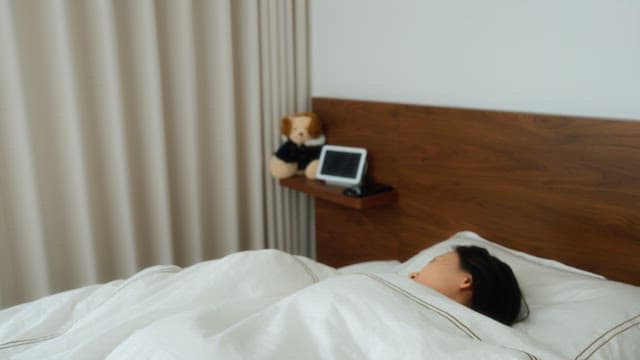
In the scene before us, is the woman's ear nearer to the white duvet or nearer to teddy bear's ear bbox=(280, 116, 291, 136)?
the white duvet

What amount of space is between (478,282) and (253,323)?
59cm

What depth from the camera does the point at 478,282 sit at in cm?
139

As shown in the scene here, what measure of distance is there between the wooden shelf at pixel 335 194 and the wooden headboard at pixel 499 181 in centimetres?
7

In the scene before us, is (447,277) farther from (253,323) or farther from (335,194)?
(335,194)

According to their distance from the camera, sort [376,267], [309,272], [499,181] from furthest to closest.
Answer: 1. [376,267]
2. [499,181]
3. [309,272]

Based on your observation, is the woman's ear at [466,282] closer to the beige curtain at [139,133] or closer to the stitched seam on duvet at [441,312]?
the stitched seam on duvet at [441,312]

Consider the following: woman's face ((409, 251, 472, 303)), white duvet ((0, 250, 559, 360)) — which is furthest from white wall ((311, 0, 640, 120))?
white duvet ((0, 250, 559, 360))

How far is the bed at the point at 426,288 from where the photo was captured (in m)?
1.15

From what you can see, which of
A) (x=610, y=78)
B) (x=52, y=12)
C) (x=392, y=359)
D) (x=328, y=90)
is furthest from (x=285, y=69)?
(x=392, y=359)

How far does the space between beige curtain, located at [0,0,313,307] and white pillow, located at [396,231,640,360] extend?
1299 mm

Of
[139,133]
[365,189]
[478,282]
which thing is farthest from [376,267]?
[139,133]

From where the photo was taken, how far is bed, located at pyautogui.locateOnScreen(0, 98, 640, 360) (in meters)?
1.15

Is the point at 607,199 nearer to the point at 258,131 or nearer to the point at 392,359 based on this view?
the point at 392,359

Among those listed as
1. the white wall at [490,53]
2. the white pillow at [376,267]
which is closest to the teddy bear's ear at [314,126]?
the white wall at [490,53]
